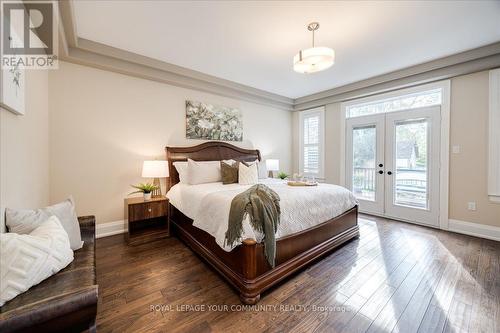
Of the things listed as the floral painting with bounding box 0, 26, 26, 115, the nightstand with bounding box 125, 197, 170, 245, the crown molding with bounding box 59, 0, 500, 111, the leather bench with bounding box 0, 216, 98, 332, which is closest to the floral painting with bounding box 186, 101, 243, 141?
the crown molding with bounding box 59, 0, 500, 111

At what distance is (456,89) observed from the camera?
3342 mm

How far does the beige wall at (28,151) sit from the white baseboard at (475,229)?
544 centimetres

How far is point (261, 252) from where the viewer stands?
186 centimetres

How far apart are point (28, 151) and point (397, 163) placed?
17.7ft

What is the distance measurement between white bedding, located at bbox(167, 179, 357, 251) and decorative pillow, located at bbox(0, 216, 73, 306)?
3.76 feet

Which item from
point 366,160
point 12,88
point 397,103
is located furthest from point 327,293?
point 397,103

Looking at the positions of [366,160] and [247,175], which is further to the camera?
[366,160]

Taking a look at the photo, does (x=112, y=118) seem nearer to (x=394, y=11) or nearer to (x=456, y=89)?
(x=394, y=11)

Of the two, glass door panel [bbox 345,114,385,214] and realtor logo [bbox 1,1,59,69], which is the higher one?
realtor logo [bbox 1,1,59,69]

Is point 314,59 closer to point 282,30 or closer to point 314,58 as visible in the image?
point 314,58

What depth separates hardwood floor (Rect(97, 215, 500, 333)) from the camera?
155 cm

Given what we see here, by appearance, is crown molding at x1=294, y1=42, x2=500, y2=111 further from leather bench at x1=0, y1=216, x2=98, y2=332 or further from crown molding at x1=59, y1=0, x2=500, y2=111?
leather bench at x1=0, y1=216, x2=98, y2=332

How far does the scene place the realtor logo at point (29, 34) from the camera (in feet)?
4.86

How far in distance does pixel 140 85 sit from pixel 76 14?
119 centimetres
